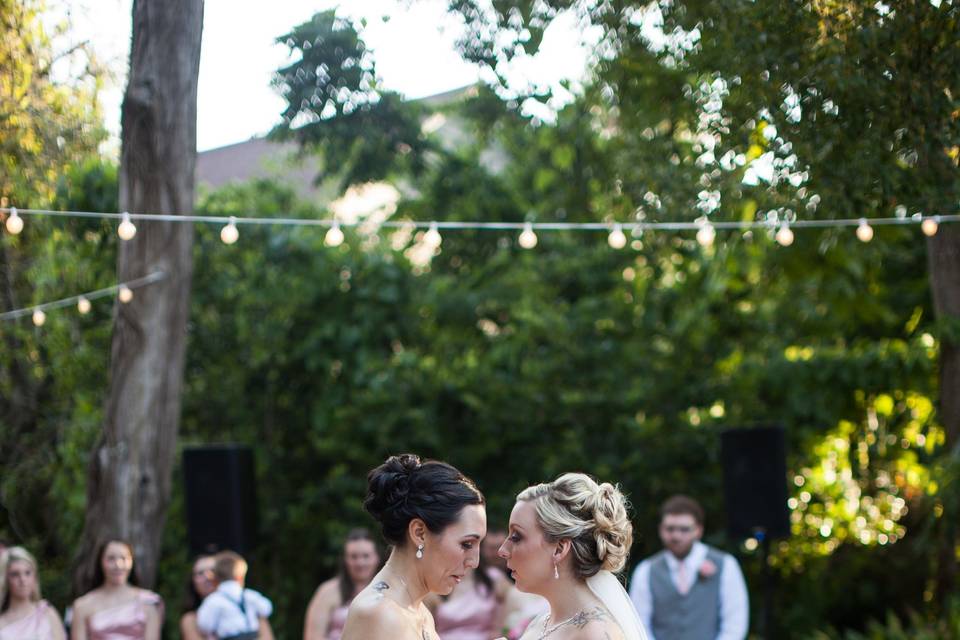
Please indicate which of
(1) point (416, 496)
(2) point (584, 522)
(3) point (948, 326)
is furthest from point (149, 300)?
(3) point (948, 326)

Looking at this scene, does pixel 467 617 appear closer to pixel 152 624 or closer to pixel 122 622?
pixel 152 624

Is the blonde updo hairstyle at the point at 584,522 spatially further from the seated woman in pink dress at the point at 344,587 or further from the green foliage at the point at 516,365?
the green foliage at the point at 516,365

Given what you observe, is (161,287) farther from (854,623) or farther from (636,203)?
(854,623)

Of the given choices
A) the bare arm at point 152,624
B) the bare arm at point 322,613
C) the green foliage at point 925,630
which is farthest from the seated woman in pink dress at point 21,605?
the green foliage at point 925,630

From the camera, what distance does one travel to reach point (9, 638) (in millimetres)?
5754

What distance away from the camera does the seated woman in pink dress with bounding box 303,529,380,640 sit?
18.7 ft

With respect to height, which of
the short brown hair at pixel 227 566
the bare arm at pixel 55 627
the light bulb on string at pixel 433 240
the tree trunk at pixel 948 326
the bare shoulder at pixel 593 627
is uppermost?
the light bulb on string at pixel 433 240

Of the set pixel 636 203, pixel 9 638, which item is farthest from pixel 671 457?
pixel 9 638

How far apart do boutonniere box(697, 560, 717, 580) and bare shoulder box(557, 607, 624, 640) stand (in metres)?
3.09

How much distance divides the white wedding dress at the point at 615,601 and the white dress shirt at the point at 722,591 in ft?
9.52

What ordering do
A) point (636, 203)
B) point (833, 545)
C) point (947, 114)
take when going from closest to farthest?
point (947, 114), point (636, 203), point (833, 545)

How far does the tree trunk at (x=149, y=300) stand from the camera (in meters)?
6.11

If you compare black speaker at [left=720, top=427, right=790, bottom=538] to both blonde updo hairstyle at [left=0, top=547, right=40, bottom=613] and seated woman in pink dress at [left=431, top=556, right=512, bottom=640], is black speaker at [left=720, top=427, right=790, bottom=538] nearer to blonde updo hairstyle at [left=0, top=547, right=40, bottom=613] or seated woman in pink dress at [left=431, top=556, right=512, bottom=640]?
seated woman in pink dress at [left=431, top=556, right=512, bottom=640]

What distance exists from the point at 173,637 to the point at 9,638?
359cm
